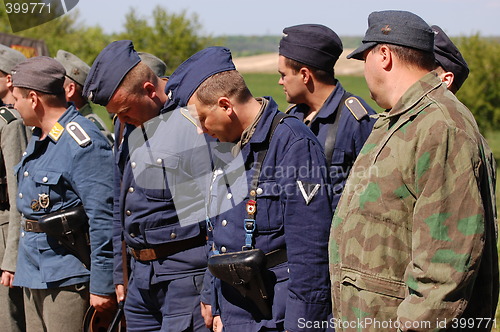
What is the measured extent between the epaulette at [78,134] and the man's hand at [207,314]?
1.36 m

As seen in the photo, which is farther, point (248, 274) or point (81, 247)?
point (81, 247)

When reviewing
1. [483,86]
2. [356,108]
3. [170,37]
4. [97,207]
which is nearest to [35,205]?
[97,207]

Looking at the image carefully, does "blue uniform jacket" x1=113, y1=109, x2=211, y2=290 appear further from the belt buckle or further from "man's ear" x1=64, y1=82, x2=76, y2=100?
"man's ear" x1=64, y1=82, x2=76, y2=100

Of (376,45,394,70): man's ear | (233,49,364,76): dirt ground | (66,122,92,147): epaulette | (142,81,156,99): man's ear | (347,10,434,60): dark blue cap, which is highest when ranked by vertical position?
(347,10,434,60): dark blue cap

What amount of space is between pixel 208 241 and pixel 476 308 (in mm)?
1497

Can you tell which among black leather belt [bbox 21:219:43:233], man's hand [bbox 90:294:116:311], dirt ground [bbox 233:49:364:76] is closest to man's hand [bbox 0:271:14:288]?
black leather belt [bbox 21:219:43:233]

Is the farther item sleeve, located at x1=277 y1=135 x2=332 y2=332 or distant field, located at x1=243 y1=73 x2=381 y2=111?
distant field, located at x1=243 y1=73 x2=381 y2=111

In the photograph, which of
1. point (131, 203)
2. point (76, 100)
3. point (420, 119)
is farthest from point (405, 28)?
point (76, 100)

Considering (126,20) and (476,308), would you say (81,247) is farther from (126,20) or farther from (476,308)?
(126,20)

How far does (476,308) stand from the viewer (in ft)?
8.11

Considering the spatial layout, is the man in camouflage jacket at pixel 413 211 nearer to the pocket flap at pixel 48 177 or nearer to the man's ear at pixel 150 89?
the man's ear at pixel 150 89

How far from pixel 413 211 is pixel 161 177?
5.73ft

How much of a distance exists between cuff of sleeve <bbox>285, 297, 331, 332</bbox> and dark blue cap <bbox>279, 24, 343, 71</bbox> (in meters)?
1.94

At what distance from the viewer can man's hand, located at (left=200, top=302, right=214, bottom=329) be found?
348 cm
